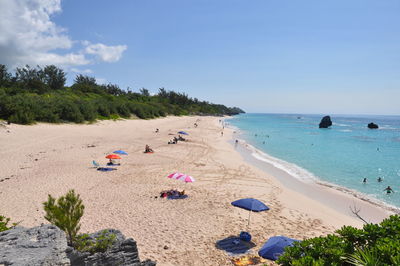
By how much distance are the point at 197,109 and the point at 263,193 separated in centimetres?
12381

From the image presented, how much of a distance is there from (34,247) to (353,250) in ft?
20.7

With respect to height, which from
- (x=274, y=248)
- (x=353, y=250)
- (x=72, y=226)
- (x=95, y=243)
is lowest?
(x=274, y=248)

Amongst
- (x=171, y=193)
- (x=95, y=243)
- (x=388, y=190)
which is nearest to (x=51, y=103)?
(x=171, y=193)

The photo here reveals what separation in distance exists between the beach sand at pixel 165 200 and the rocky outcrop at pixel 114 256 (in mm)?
2051

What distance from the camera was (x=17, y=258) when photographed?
4051 mm

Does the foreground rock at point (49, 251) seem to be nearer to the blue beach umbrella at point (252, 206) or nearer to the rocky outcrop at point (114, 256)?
the rocky outcrop at point (114, 256)

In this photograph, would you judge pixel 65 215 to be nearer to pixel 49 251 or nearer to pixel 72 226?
pixel 72 226

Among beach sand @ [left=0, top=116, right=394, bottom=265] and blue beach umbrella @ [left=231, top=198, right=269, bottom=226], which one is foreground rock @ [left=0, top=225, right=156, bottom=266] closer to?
beach sand @ [left=0, top=116, right=394, bottom=265]

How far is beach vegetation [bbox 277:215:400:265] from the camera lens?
13.5 feet

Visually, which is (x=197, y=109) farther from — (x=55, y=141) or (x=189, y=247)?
(x=189, y=247)

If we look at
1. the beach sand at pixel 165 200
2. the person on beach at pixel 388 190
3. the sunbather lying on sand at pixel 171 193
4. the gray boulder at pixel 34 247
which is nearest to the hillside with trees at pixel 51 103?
the beach sand at pixel 165 200

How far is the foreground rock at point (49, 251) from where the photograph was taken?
13.6ft

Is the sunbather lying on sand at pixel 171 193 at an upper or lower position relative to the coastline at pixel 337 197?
upper

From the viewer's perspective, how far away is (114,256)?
580 cm
